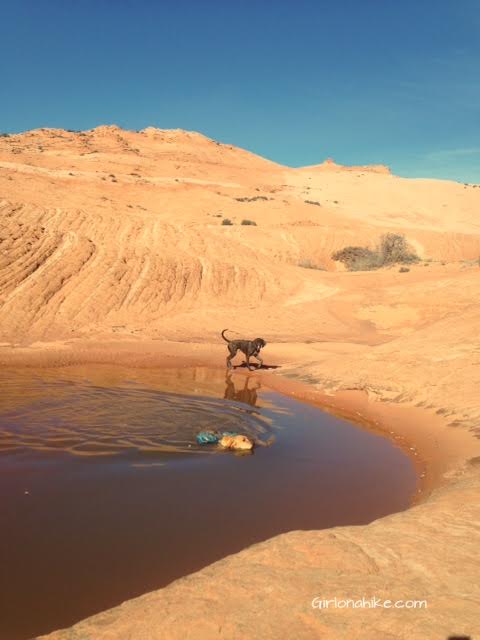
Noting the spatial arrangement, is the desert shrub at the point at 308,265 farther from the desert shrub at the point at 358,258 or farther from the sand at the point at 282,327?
the desert shrub at the point at 358,258

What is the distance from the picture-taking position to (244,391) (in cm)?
1184

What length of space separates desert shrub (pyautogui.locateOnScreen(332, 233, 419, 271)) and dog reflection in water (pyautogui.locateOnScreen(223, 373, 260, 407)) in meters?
18.2

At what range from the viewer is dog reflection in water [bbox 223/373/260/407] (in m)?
11.0

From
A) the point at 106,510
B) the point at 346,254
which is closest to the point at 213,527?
the point at 106,510

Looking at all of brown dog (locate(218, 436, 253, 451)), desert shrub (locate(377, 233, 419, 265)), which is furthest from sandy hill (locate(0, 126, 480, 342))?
brown dog (locate(218, 436, 253, 451))

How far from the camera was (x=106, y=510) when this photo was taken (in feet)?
18.8

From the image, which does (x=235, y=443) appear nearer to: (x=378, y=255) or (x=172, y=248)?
(x=172, y=248)

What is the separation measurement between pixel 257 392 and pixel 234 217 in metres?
26.3

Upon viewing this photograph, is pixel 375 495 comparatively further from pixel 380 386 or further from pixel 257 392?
pixel 257 392

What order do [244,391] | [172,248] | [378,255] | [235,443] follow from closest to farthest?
[235,443] < [244,391] < [172,248] < [378,255]

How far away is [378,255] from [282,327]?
13.9 metres

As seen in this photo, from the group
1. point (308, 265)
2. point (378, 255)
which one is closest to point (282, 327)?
point (308, 265)

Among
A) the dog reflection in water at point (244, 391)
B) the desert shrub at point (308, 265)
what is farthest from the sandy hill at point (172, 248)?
the dog reflection in water at point (244, 391)

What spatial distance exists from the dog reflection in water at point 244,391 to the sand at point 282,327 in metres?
0.61
